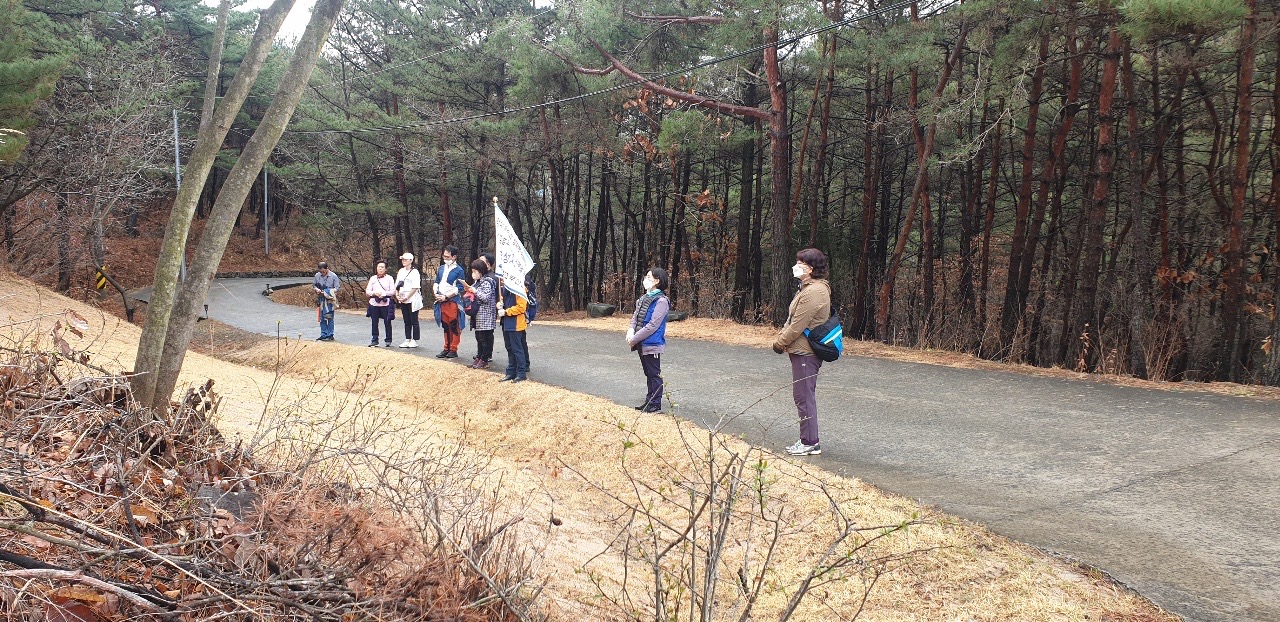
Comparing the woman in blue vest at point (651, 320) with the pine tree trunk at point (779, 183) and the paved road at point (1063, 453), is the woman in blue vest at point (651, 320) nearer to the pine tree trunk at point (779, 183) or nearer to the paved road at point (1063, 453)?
the paved road at point (1063, 453)

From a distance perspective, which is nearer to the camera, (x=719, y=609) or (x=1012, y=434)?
(x=719, y=609)

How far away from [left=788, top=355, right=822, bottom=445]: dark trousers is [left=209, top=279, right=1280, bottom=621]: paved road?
0.26 meters

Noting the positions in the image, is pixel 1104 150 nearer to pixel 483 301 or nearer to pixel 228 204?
pixel 483 301

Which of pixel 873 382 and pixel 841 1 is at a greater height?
pixel 841 1

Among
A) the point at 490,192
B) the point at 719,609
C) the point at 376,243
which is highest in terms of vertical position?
the point at 490,192

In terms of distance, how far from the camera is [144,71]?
24.0 m

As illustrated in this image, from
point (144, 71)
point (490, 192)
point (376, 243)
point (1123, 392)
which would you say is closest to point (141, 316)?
point (144, 71)

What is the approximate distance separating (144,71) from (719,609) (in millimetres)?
26143

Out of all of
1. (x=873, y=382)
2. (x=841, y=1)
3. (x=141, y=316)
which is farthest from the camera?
(x=141, y=316)

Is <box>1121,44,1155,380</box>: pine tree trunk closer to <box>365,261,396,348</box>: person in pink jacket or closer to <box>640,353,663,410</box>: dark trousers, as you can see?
<box>640,353,663,410</box>: dark trousers

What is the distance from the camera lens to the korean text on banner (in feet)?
36.2

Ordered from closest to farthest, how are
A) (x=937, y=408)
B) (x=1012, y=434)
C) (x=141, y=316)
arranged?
(x=1012, y=434)
(x=937, y=408)
(x=141, y=316)

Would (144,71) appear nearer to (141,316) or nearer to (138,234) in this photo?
(141,316)

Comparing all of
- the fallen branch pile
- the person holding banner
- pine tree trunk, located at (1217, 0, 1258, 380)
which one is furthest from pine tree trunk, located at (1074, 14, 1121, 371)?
the fallen branch pile
